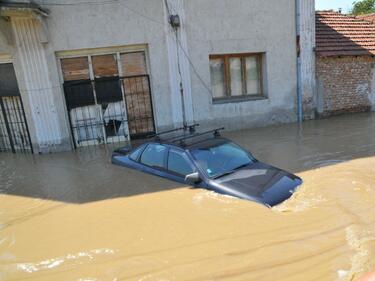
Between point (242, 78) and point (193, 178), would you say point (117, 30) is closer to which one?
point (242, 78)

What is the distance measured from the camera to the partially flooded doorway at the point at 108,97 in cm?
1017

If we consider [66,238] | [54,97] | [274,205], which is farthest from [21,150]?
[274,205]

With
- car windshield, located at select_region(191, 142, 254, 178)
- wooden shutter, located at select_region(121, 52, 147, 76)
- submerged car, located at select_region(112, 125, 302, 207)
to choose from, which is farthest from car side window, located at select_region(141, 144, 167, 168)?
wooden shutter, located at select_region(121, 52, 147, 76)

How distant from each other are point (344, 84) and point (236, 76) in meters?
4.26

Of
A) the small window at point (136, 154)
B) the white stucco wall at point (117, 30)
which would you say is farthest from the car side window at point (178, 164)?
the white stucco wall at point (117, 30)

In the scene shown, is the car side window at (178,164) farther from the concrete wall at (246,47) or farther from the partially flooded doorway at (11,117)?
the partially flooded doorway at (11,117)

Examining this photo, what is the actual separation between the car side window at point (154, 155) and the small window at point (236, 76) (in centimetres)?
546

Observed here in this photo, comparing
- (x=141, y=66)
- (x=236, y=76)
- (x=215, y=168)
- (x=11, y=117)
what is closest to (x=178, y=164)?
(x=215, y=168)

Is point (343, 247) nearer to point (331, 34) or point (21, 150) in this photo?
point (21, 150)

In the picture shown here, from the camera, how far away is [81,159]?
9.14 m

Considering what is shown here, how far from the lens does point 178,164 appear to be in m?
5.81

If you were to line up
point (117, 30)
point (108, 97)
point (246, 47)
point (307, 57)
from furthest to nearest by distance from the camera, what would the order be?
point (307, 57)
point (246, 47)
point (108, 97)
point (117, 30)

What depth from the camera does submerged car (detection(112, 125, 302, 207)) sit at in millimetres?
5059

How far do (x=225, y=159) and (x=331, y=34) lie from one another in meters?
9.82
